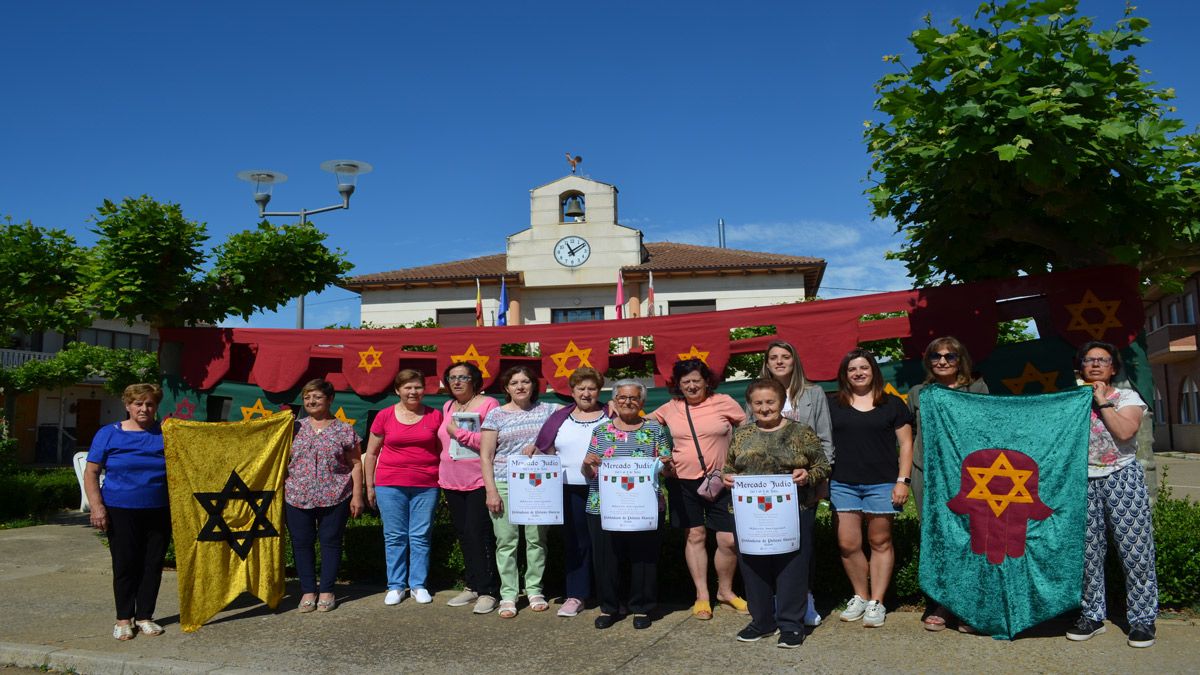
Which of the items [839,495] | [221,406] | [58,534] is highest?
[221,406]

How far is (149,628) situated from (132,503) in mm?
855

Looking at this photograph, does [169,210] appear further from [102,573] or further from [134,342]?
[134,342]

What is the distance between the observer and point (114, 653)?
17.3 feet

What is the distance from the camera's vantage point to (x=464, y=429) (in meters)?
6.31

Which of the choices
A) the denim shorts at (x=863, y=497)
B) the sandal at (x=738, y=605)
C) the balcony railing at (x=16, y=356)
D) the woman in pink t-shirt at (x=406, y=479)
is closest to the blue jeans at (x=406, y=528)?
the woman in pink t-shirt at (x=406, y=479)

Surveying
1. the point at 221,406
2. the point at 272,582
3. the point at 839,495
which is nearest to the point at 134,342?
the point at 221,406

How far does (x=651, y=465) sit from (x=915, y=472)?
1777 mm

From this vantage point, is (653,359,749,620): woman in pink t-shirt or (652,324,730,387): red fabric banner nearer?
(653,359,749,620): woman in pink t-shirt

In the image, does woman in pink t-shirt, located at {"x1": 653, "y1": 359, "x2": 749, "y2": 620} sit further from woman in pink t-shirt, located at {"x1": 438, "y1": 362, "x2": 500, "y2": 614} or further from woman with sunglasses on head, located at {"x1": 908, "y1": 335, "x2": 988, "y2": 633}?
woman in pink t-shirt, located at {"x1": 438, "y1": 362, "x2": 500, "y2": 614}

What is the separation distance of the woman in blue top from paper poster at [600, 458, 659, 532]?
3.20 metres

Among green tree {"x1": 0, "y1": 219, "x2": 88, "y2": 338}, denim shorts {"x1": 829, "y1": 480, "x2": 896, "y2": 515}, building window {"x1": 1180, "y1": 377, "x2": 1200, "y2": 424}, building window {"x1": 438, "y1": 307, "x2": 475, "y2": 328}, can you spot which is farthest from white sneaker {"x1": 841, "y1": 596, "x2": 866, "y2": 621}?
building window {"x1": 1180, "y1": 377, "x2": 1200, "y2": 424}

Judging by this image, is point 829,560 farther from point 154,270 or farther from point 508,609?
point 154,270

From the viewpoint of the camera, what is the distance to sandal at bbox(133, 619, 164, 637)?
5730 mm

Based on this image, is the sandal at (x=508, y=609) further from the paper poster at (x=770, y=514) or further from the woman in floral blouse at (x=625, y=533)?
the paper poster at (x=770, y=514)
